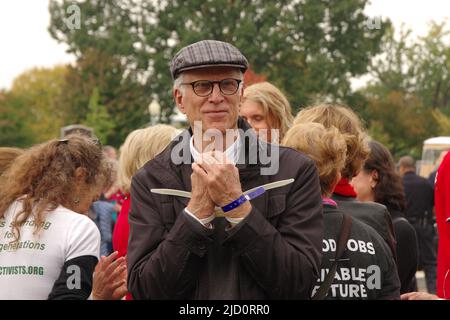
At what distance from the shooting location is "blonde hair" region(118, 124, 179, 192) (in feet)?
18.0

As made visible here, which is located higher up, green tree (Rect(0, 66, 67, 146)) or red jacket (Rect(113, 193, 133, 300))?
green tree (Rect(0, 66, 67, 146))

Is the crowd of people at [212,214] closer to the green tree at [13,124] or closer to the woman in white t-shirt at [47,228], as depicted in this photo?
the woman in white t-shirt at [47,228]

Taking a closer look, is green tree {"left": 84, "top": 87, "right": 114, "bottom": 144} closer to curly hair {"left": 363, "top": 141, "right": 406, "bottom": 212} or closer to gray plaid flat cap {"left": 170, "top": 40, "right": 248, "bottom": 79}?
curly hair {"left": 363, "top": 141, "right": 406, "bottom": 212}

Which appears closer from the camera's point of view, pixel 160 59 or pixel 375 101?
pixel 160 59

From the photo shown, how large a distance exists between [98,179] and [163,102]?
43437 mm

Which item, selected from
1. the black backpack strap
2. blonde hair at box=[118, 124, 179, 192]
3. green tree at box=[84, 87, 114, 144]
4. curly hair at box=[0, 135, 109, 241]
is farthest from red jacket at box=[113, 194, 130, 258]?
green tree at box=[84, 87, 114, 144]

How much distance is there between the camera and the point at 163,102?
158ft

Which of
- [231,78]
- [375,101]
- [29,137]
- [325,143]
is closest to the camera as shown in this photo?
[231,78]

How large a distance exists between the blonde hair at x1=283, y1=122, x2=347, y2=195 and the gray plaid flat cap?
89cm

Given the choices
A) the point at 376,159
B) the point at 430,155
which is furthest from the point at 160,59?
the point at 376,159

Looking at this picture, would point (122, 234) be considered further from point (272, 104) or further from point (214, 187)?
point (214, 187)

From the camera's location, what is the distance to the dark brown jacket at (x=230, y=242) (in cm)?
339

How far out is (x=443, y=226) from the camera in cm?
448
